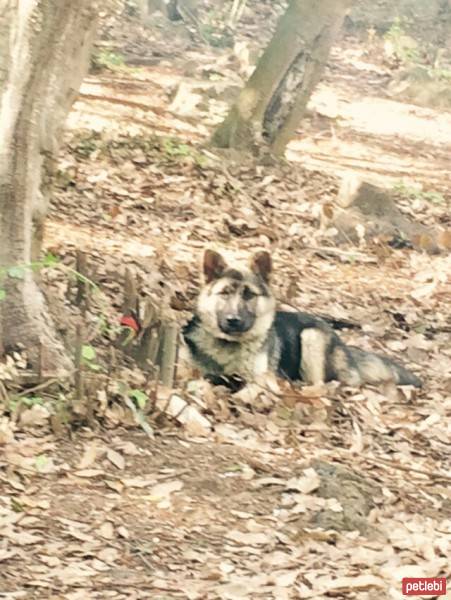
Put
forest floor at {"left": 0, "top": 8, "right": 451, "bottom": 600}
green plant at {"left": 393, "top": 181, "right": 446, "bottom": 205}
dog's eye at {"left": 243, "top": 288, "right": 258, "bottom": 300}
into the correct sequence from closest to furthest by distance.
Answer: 1. forest floor at {"left": 0, "top": 8, "right": 451, "bottom": 600}
2. dog's eye at {"left": 243, "top": 288, "right": 258, "bottom": 300}
3. green plant at {"left": 393, "top": 181, "right": 446, "bottom": 205}

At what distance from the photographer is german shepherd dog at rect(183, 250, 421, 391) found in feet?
27.0

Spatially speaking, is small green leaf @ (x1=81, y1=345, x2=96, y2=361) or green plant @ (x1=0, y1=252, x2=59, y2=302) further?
small green leaf @ (x1=81, y1=345, x2=96, y2=361)

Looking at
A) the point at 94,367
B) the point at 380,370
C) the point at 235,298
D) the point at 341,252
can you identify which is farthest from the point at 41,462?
the point at 341,252

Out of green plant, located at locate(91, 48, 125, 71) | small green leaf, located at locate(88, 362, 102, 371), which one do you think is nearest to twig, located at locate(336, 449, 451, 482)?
small green leaf, located at locate(88, 362, 102, 371)

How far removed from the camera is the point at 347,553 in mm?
5121

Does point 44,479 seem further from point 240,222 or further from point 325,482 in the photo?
point 240,222

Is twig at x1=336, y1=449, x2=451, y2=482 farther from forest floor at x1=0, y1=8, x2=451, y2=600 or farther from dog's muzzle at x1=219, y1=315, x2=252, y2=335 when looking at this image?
dog's muzzle at x1=219, y1=315, x2=252, y2=335

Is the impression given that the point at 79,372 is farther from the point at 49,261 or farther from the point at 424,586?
the point at 424,586

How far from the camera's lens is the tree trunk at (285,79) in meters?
12.9

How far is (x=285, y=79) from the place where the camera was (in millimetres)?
13148

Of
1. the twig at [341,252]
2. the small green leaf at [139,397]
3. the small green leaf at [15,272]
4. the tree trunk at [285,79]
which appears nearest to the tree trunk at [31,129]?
the small green leaf at [15,272]

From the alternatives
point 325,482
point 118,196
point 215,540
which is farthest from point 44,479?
point 118,196

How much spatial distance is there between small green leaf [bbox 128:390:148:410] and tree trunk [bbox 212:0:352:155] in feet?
24.3

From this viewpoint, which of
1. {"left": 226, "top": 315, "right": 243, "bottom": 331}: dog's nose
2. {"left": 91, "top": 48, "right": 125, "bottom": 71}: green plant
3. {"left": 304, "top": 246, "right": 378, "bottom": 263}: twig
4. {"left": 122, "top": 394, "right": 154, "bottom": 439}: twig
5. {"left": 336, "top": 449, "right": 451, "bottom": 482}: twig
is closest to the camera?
{"left": 122, "top": 394, "right": 154, "bottom": 439}: twig
